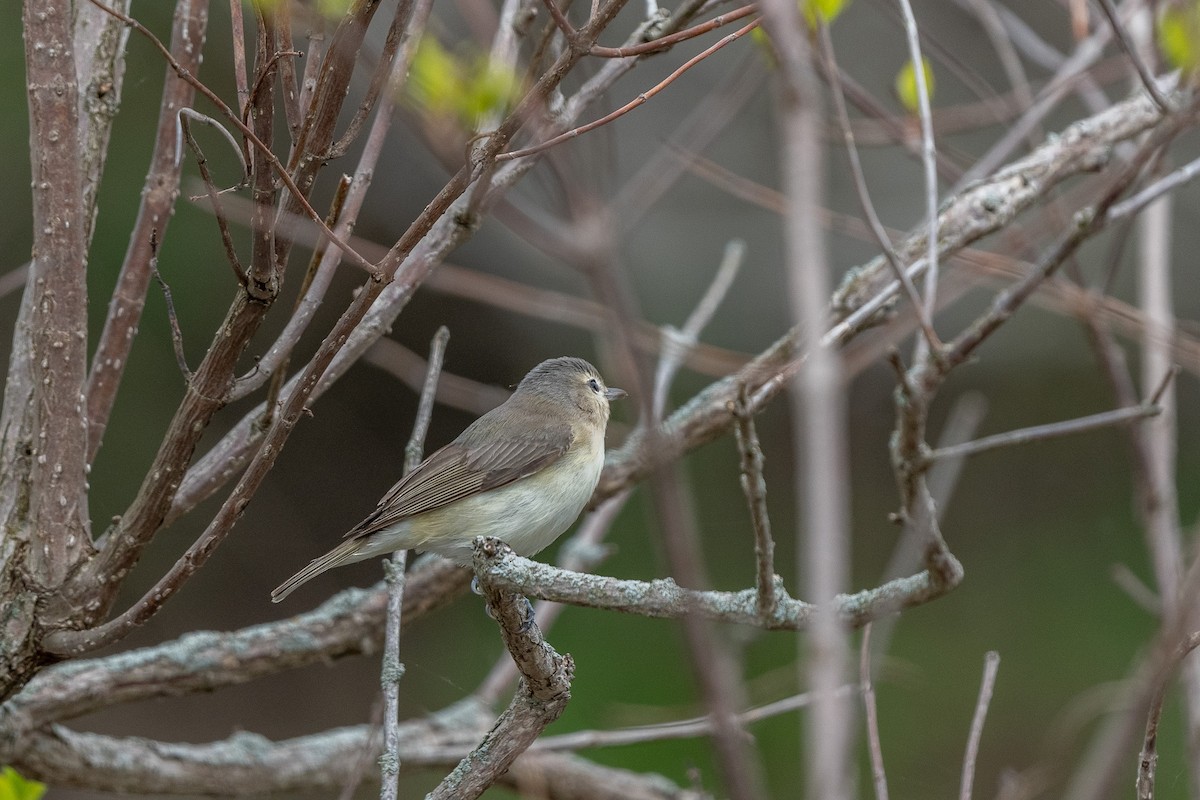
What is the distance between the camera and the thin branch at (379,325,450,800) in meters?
2.14

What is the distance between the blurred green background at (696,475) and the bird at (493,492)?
5.18 ft

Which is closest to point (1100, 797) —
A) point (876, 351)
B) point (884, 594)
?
point (884, 594)

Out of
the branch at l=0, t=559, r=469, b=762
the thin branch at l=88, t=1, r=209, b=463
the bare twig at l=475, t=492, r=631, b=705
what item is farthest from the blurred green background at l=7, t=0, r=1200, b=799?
the thin branch at l=88, t=1, r=209, b=463

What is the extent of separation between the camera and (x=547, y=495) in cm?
326

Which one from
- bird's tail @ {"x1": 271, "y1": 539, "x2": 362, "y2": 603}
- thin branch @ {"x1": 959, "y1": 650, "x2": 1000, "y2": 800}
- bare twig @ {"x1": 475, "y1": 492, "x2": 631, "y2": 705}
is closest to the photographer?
thin branch @ {"x1": 959, "y1": 650, "x2": 1000, "y2": 800}

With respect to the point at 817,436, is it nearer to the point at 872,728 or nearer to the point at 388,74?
the point at 872,728

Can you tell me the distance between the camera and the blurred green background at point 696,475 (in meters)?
5.15

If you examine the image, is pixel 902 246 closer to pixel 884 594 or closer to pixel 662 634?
pixel 884 594

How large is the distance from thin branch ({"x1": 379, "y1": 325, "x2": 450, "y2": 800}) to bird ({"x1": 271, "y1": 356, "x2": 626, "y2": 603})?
0.15m

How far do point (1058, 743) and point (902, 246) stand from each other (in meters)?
2.95

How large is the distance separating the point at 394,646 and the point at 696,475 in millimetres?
3593

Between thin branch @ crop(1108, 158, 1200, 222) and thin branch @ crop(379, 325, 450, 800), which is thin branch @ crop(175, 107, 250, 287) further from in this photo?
thin branch @ crop(1108, 158, 1200, 222)

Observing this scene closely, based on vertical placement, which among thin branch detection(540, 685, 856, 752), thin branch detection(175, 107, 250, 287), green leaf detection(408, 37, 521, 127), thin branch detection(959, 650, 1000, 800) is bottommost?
thin branch detection(959, 650, 1000, 800)

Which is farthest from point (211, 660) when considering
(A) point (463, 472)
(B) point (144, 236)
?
(B) point (144, 236)
